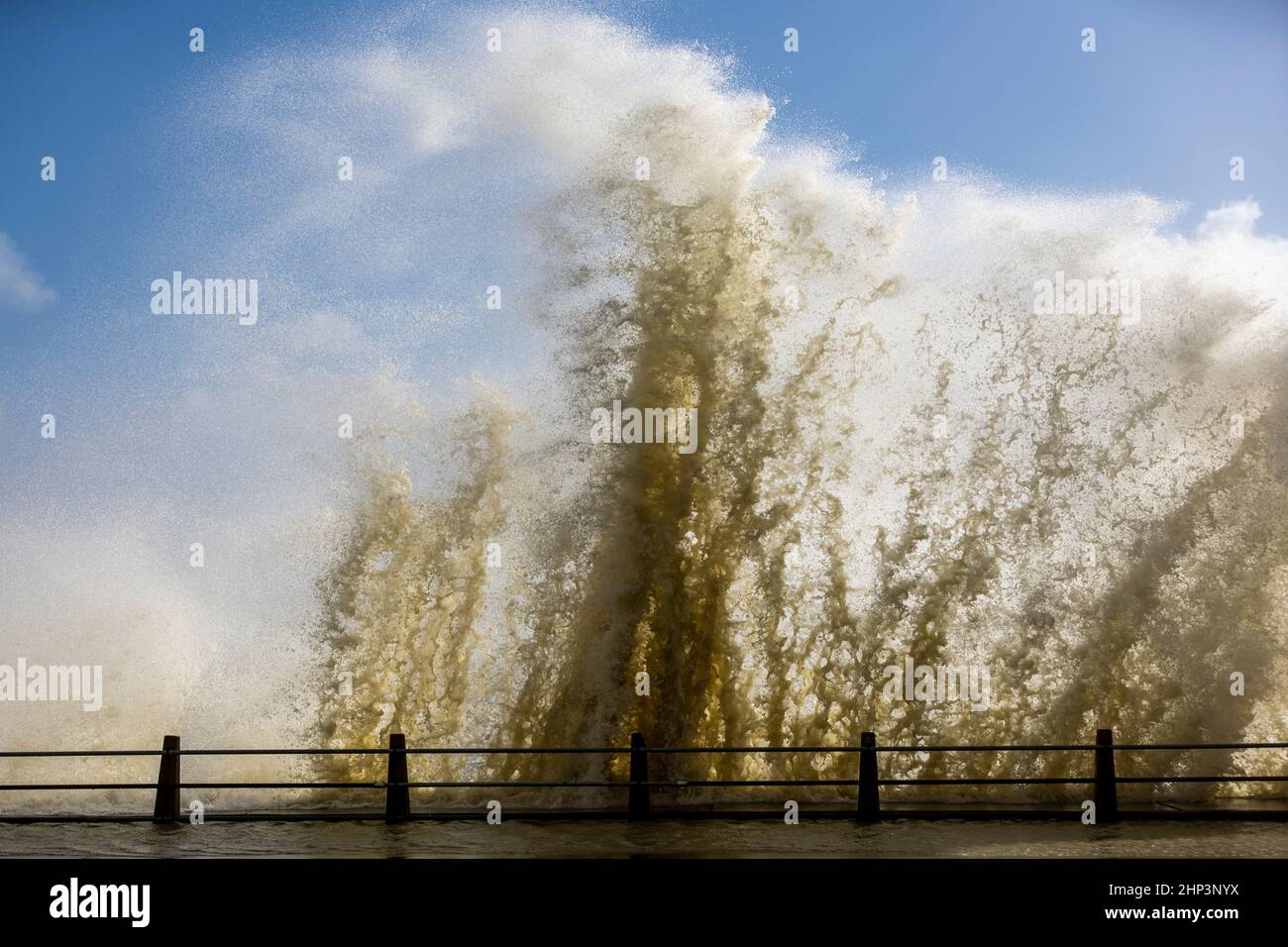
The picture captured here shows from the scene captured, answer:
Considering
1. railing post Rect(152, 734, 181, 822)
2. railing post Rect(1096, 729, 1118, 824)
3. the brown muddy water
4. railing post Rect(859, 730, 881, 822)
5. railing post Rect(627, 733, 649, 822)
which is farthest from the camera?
railing post Rect(152, 734, 181, 822)

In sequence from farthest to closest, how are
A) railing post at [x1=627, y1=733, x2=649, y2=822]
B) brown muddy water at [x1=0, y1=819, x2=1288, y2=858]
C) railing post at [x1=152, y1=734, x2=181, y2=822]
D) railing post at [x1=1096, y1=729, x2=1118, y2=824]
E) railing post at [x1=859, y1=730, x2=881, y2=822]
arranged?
railing post at [x1=152, y1=734, x2=181, y2=822]
railing post at [x1=627, y1=733, x2=649, y2=822]
railing post at [x1=859, y1=730, x2=881, y2=822]
railing post at [x1=1096, y1=729, x2=1118, y2=824]
brown muddy water at [x1=0, y1=819, x2=1288, y2=858]

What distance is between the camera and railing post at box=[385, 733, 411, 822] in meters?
11.9

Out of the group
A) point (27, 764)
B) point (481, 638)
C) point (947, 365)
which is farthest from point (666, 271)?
point (27, 764)

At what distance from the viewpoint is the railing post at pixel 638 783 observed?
1182cm

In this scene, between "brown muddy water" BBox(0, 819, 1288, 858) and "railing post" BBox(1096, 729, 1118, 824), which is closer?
"brown muddy water" BBox(0, 819, 1288, 858)

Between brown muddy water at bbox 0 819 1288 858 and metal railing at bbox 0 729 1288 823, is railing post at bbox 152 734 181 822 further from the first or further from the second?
brown muddy water at bbox 0 819 1288 858

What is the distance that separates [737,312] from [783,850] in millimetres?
12308

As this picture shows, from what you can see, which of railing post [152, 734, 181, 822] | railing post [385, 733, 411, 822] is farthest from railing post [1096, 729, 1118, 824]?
railing post [152, 734, 181, 822]

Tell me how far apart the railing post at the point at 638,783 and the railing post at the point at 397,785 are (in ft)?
7.83

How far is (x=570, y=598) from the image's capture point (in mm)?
18234

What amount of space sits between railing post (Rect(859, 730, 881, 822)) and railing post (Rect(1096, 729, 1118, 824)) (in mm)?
2244

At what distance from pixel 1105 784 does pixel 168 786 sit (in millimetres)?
9987

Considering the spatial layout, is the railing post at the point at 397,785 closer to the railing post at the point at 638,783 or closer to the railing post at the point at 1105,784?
the railing post at the point at 638,783
